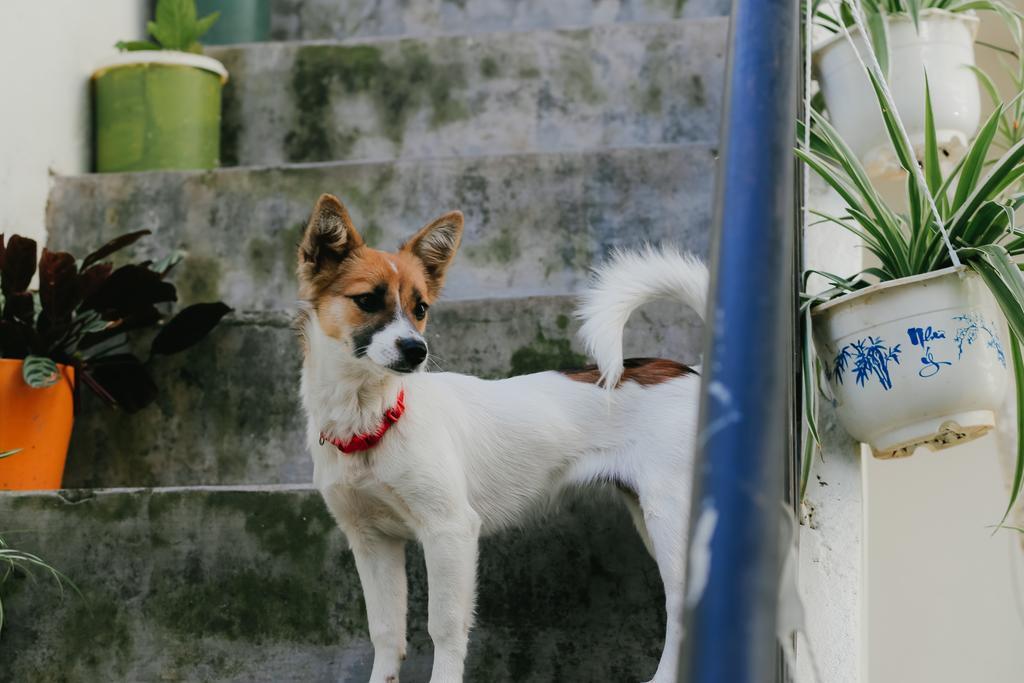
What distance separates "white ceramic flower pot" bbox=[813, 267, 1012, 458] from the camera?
190 cm

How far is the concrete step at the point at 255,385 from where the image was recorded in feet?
8.96

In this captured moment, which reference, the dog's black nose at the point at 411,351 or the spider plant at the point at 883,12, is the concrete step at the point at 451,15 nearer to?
the spider plant at the point at 883,12

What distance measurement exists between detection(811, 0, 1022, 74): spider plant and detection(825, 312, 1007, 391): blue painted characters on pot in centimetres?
67

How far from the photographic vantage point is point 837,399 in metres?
2.05

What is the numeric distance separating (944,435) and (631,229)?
1.23 m

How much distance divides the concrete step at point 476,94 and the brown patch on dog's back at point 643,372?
1320mm

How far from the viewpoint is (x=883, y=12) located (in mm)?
2451

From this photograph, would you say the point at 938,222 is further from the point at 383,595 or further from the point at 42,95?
the point at 42,95

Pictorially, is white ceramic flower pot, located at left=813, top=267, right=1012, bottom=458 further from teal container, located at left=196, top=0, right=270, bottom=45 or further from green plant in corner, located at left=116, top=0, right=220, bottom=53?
teal container, located at left=196, top=0, right=270, bottom=45

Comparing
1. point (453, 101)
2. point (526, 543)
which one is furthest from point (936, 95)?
point (453, 101)

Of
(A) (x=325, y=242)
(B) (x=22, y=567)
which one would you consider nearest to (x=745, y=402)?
(A) (x=325, y=242)

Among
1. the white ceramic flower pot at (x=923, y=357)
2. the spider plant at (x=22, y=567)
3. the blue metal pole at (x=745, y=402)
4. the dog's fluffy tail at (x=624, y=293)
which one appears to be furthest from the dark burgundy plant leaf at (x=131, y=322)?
the blue metal pole at (x=745, y=402)

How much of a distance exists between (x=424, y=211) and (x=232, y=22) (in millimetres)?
1312

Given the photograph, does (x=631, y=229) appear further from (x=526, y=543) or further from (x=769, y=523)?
(x=769, y=523)
